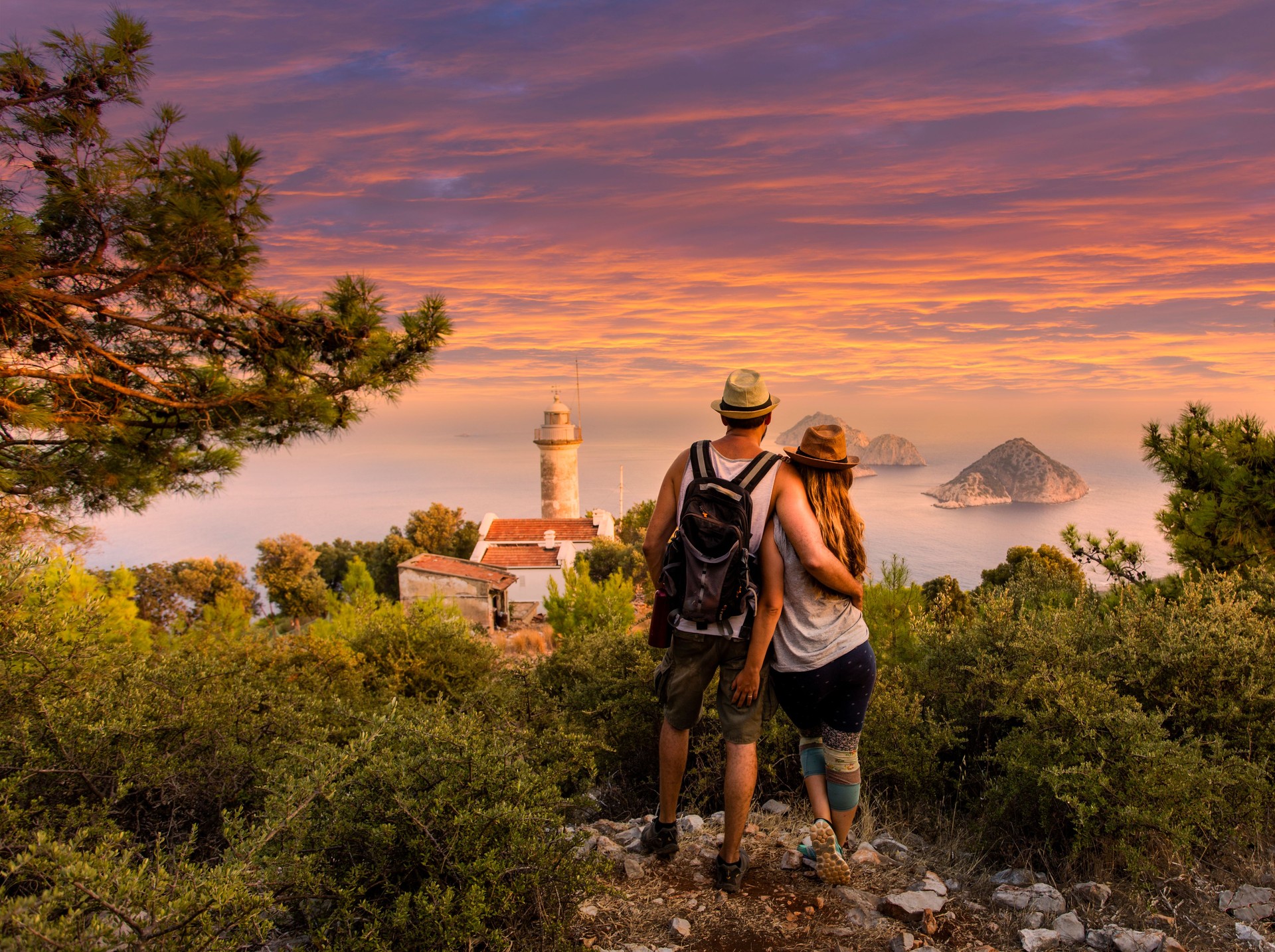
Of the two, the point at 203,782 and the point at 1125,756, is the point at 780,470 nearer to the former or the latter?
the point at 1125,756

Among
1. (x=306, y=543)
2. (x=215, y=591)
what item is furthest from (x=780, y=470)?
(x=306, y=543)

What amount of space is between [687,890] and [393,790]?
1.31m

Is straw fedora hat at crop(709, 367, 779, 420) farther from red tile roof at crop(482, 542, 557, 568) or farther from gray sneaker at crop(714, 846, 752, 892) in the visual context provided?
red tile roof at crop(482, 542, 557, 568)

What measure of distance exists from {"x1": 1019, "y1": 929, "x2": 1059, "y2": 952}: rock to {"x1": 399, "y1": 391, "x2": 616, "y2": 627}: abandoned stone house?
1035 inches

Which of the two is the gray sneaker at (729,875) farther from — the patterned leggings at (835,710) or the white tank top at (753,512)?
the white tank top at (753,512)

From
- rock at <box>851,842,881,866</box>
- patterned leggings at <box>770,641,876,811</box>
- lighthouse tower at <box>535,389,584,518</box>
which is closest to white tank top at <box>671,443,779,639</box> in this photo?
patterned leggings at <box>770,641,876,811</box>

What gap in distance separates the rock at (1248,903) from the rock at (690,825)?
7.38 ft

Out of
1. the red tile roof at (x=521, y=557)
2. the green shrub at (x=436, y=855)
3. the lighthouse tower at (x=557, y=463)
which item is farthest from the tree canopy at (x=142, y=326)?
the lighthouse tower at (x=557, y=463)

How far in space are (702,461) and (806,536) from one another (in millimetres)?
510

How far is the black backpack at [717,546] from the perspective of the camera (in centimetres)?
304

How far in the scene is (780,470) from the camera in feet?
10.4

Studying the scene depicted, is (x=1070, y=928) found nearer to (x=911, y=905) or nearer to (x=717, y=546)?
(x=911, y=905)

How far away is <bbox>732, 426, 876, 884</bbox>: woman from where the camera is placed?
10.4ft

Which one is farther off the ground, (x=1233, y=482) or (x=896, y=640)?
(x=1233, y=482)
